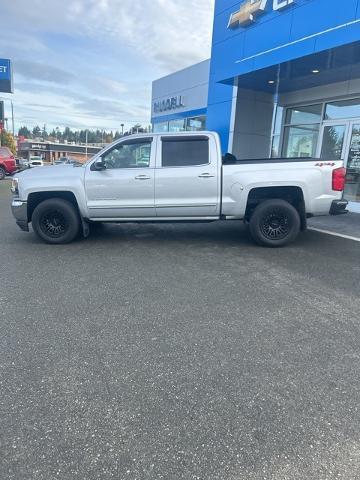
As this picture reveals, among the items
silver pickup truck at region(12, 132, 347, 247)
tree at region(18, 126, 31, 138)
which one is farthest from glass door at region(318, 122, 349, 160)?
tree at region(18, 126, 31, 138)

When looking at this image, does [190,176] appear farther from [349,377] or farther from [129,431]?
[129,431]

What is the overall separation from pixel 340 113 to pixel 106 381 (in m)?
11.4

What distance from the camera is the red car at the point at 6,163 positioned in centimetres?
2295

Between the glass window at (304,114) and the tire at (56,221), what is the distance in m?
9.10

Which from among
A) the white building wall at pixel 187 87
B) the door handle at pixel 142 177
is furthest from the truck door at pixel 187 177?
the white building wall at pixel 187 87

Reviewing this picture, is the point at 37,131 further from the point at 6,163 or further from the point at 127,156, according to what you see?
the point at 127,156

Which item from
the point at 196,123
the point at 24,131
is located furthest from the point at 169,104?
the point at 24,131

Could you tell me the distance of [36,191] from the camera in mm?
6695

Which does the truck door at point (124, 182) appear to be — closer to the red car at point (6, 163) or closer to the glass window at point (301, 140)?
the glass window at point (301, 140)

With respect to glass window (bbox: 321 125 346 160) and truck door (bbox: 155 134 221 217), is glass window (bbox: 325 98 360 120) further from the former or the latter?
truck door (bbox: 155 134 221 217)

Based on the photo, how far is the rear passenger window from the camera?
6758mm

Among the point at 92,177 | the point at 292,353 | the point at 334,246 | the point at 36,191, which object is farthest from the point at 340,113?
the point at 292,353

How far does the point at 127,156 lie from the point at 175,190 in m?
1.08

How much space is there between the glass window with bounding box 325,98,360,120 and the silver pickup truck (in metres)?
5.81
